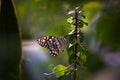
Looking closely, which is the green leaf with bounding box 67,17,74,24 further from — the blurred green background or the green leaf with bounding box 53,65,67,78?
the blurred green background

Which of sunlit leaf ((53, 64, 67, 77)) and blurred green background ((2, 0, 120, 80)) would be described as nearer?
sunlit leaf ((53, 64, 67, 77))

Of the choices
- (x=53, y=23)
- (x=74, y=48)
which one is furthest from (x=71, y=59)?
(x=53, y=23)

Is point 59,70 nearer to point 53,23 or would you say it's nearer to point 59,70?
point 59,70

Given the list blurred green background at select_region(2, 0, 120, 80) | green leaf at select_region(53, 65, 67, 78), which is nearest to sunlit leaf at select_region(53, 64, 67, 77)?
green leaf at select_region(53, 65, 67, 78)

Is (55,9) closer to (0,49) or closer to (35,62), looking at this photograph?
(35,62)

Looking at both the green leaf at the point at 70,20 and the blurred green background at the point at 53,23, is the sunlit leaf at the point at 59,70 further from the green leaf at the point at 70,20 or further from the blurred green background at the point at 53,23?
the blurred green background at the point at 53,23

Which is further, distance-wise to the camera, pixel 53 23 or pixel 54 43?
pixel 53 23

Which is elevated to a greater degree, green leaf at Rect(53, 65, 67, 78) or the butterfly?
the butterfly

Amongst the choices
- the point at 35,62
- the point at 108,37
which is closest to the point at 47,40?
the point at 35,62
